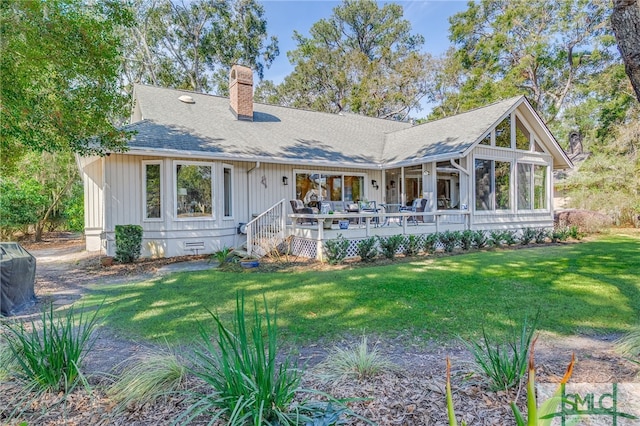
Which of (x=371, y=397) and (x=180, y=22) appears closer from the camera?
(x=371, y=397)

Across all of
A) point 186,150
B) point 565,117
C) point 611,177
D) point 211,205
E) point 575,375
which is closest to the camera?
point 575,375

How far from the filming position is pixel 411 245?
10.0 metres

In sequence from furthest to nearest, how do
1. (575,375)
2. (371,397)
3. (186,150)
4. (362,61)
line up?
(362,61) < (186,150) < (575,375) < (371,397)

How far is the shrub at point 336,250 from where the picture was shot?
8.81 metres

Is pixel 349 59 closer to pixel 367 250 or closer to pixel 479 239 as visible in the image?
pixel 479 239

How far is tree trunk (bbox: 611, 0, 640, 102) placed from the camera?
3014 mm

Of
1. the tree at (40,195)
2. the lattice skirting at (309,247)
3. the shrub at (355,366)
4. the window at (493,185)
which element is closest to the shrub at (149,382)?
the shrub at (355,366)

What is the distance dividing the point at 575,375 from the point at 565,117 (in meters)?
28.6

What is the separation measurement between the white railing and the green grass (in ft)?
6.58

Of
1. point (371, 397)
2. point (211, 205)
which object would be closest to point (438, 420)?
point (371, 397)

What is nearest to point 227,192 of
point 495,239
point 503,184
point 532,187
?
point 495,239

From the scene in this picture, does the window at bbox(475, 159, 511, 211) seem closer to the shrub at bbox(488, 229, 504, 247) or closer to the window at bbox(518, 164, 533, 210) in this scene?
the window at bbox(518, 164, 533, 210)

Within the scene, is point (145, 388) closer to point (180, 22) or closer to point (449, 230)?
point (449, 230)

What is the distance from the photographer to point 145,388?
2623mm
